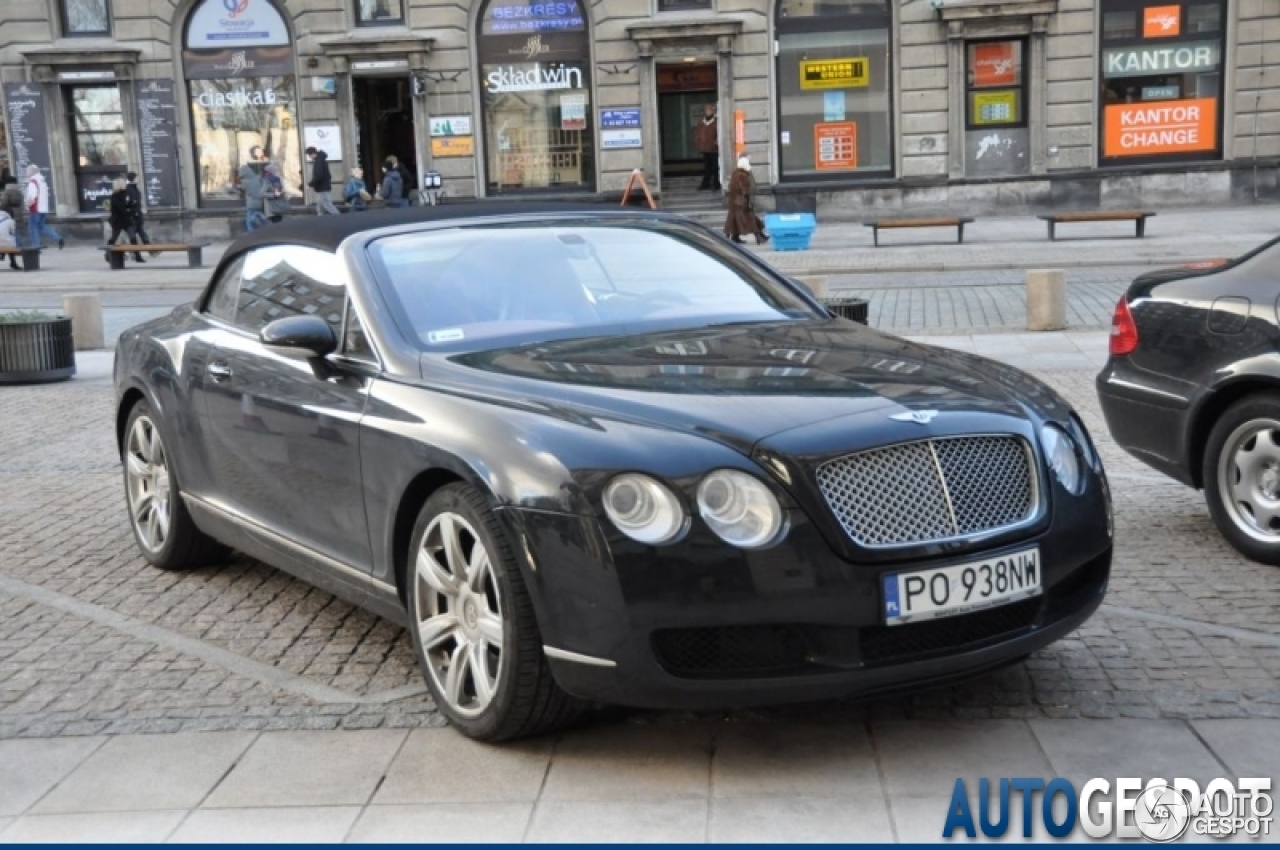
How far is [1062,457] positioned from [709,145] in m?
28.1

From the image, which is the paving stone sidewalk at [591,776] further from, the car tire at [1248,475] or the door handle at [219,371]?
the car tire at [1248,475]

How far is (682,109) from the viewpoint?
32.7 m

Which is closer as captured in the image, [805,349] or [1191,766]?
[1191,766]

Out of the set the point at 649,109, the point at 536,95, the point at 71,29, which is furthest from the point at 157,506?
the point at 71,29

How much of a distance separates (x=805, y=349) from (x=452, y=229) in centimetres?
143

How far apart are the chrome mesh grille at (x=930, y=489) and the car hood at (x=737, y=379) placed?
0.14 metres

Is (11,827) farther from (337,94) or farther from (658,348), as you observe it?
(337,94)

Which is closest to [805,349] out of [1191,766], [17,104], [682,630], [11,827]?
[682,630]

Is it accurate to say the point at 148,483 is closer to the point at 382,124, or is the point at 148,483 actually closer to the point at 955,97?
the point at 955,97

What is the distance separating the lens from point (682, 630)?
4.01 m

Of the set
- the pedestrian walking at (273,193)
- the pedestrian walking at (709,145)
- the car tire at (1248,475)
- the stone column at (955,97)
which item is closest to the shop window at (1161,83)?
the stone column at (955,97)

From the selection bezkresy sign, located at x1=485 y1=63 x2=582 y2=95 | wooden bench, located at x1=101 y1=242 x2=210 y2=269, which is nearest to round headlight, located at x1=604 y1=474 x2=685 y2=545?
wooden bench, located at x1=101 y1=242 x2=210 y2=269

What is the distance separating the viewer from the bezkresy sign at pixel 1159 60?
30.5m

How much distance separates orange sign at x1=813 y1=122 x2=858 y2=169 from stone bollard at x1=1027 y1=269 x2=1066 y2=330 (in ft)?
59.0
